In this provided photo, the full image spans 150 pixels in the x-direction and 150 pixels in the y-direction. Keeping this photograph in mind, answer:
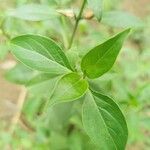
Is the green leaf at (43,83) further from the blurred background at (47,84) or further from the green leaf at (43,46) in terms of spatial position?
the green leaf at (43,46)

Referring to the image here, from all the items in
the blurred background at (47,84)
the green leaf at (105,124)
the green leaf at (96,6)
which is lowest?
the blurred background at (47,84)

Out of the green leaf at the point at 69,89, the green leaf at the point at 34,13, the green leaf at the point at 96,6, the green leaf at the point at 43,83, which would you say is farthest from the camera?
the green leaf at the point at 43,83

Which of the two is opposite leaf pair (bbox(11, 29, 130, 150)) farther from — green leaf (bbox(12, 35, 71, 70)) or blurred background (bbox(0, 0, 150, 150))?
blurred background (bbox(0, 0, 150, 150))

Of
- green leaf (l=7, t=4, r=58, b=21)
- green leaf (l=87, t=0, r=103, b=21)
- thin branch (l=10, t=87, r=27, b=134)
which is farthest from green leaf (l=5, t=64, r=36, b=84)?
thin branch (l=10, t=87, r=27, b=134)

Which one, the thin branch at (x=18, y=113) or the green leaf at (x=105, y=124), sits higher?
the green leaf at (x=105, y=124)

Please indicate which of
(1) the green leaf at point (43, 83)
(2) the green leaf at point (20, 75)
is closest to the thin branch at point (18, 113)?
(2) the green leaf at point (20, 75)

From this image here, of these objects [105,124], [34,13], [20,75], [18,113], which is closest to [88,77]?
[105,124]
